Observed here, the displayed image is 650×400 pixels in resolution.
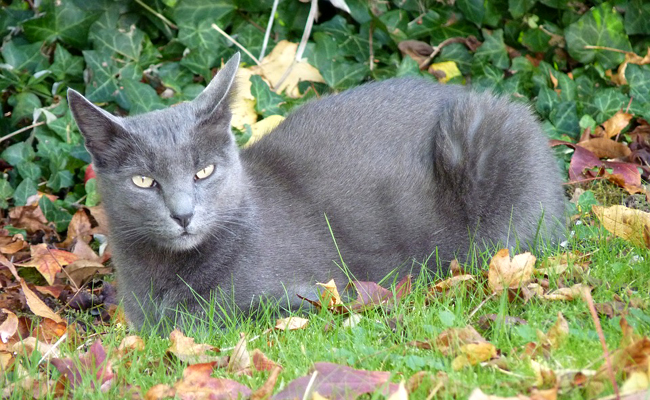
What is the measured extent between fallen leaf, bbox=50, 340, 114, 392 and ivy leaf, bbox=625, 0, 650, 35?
3.67 m

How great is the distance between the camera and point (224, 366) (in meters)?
2.54

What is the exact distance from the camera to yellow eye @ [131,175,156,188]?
2.96 meters

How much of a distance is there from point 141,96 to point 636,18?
2.92 m

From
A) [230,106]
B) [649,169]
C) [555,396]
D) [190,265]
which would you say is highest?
[230,106]

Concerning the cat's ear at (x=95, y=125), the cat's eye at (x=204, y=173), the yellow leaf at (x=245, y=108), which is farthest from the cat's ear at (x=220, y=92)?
the yellow leaf at (x=245, y=108)

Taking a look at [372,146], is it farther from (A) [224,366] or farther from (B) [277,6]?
(B) [277,6]

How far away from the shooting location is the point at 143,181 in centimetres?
297

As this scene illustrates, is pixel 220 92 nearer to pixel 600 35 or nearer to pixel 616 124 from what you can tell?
pixel 616 124

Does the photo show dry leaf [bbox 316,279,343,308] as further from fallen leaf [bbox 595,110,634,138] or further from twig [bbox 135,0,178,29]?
twig [bbox 135,0,178,29]

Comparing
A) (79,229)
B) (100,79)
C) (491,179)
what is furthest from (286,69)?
(491,179)

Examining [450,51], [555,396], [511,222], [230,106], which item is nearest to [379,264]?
[511,222]

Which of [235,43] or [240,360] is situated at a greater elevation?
[235,43]

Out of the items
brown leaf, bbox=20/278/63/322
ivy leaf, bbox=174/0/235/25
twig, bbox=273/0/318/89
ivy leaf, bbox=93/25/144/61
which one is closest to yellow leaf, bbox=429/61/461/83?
twig, bbox=273/0/318/89

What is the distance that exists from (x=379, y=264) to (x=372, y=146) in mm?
524
